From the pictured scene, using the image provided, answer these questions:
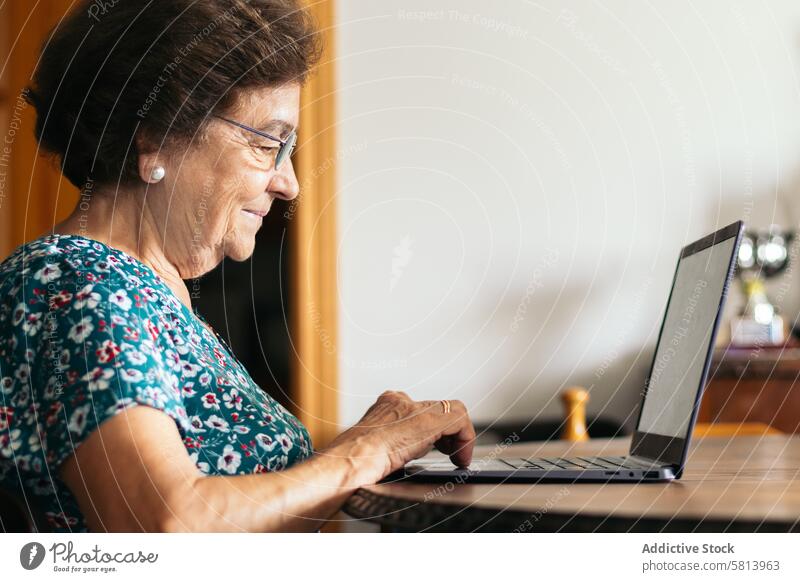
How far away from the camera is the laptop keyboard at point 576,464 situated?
29.4 inches

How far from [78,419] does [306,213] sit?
5.42ft

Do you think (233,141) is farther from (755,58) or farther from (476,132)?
(755,58)

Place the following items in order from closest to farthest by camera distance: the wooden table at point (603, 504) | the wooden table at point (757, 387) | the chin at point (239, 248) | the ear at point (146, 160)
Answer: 1. the wooden table at point (603, 504)
2. the ear at point (146, 160)
3. the chin at point (239, 248)
4. the wooden table at point (757, 387)

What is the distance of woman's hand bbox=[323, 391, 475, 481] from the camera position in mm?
755

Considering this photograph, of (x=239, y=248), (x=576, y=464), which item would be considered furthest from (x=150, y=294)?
(x=576, y=464)

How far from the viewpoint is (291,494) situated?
68 cm

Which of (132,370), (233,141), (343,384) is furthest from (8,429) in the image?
(343,384)

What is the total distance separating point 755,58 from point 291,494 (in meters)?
1.96

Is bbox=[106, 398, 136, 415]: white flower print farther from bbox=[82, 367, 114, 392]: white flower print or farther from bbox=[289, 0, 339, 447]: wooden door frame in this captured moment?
bbox=[289, 0, 339, 447]: wooden door frame

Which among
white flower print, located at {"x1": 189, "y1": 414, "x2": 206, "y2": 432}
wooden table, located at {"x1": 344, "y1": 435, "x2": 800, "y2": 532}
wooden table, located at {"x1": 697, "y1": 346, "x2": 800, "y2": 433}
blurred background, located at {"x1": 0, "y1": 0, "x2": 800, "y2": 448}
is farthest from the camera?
blurred background, located at {"x1": 0, "y1": 0, "x2": 800, "y2": 448}

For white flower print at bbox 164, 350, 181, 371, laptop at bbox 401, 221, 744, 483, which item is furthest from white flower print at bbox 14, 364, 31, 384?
laptop at bbox 401, 221, 744, 483

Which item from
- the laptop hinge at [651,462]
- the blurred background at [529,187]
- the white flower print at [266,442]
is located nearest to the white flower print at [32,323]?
the white flower print at [266,442]

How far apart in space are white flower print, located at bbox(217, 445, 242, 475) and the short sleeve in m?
0.06

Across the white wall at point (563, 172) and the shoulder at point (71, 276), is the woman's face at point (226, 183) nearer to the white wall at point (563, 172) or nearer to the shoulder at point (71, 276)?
the shoulder at point (71, 276)
